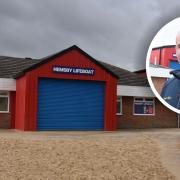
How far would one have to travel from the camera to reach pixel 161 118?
28.9 m

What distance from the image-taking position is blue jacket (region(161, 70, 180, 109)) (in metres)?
4.62

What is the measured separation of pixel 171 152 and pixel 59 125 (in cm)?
1058

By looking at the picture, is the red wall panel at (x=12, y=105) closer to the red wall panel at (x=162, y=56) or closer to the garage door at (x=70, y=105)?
the garage door at (x=70, y=105)

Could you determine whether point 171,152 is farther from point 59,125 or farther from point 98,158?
point 59,125

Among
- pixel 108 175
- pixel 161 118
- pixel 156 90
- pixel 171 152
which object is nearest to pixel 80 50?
pixel 161 118

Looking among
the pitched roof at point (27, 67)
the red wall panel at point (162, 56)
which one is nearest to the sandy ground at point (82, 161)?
the red wall panel at point (162, 56)

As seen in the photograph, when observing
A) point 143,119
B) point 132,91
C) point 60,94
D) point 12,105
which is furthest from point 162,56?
point 143,119

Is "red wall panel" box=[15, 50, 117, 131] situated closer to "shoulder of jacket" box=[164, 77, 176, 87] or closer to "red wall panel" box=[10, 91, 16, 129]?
"red wall panel" box=[10, 91, 16, 129]

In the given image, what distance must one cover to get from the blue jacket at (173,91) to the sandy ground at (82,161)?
5018mm

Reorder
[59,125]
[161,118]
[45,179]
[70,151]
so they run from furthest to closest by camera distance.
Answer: [161,118] < [59,125] < [70,151] < [45,179]

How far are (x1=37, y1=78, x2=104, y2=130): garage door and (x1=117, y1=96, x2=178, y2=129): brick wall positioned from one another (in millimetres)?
4124

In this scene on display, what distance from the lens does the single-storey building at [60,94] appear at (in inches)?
849

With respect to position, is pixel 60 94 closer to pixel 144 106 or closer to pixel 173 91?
pixel 144 106

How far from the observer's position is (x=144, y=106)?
2838 centimetres
